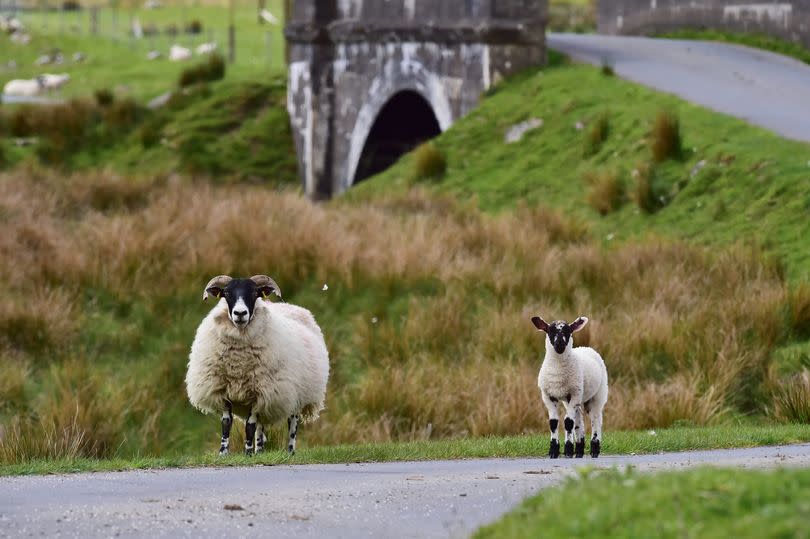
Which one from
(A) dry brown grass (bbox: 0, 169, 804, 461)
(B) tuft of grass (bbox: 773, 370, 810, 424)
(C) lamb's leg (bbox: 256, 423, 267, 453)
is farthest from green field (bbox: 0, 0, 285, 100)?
(C) lamb's leg (bbox: 256, 423, 267, 453)

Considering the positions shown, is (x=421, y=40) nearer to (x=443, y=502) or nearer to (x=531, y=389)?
(x=531, y=389)

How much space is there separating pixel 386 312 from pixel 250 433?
5746 mm

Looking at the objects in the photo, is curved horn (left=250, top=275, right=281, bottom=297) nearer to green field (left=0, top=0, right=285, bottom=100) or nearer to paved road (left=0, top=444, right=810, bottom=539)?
paved road (left=0, top=444, right=810, bottom=539)

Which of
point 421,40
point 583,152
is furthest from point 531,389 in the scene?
point 421,40

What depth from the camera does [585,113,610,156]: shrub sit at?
1989cm

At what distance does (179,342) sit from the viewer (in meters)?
14.0

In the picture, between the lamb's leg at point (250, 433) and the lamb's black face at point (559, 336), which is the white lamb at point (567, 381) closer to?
the lamb's black face at point (559, 336)

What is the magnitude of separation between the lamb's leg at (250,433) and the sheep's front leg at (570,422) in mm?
1749

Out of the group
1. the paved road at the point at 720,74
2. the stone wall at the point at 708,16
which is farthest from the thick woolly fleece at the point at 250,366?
the stone wall at the point at 708,16

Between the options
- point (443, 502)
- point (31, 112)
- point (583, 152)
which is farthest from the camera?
point (31, 112)

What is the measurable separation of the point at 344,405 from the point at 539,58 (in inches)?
533

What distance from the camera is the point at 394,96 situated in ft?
93.8

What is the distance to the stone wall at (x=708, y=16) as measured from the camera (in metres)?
23.8

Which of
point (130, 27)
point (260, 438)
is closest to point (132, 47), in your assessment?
point (130, 27)
